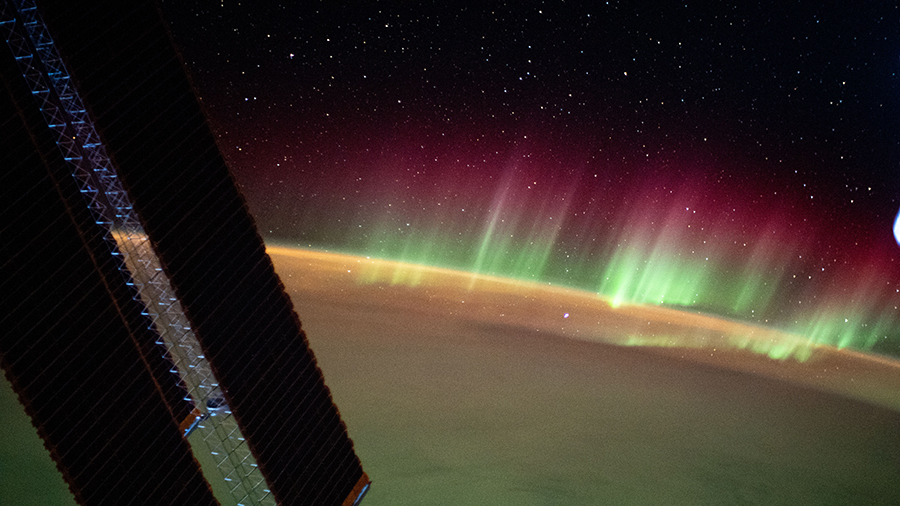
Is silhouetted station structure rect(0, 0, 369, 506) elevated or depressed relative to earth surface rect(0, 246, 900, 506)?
depressed

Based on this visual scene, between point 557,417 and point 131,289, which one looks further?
point 557,417

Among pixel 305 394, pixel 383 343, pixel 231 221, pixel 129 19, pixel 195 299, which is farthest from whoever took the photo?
pixel 383 343

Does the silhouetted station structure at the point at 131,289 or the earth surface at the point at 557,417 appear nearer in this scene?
the silhouetted station structure at the point at 131,289

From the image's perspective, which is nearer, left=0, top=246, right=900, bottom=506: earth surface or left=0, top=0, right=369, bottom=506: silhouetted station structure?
left=0, top=0, right=369, bottom=506: silhouetted station structure

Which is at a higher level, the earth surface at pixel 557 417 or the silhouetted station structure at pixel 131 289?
the earth surface at pixel 557 417

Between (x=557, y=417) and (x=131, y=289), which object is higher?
(x=557, y=417)

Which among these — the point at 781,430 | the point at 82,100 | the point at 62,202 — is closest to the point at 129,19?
the point at 82,100

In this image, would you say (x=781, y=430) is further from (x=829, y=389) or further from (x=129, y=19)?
(x=129, y=19)

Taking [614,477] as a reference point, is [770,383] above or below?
above
